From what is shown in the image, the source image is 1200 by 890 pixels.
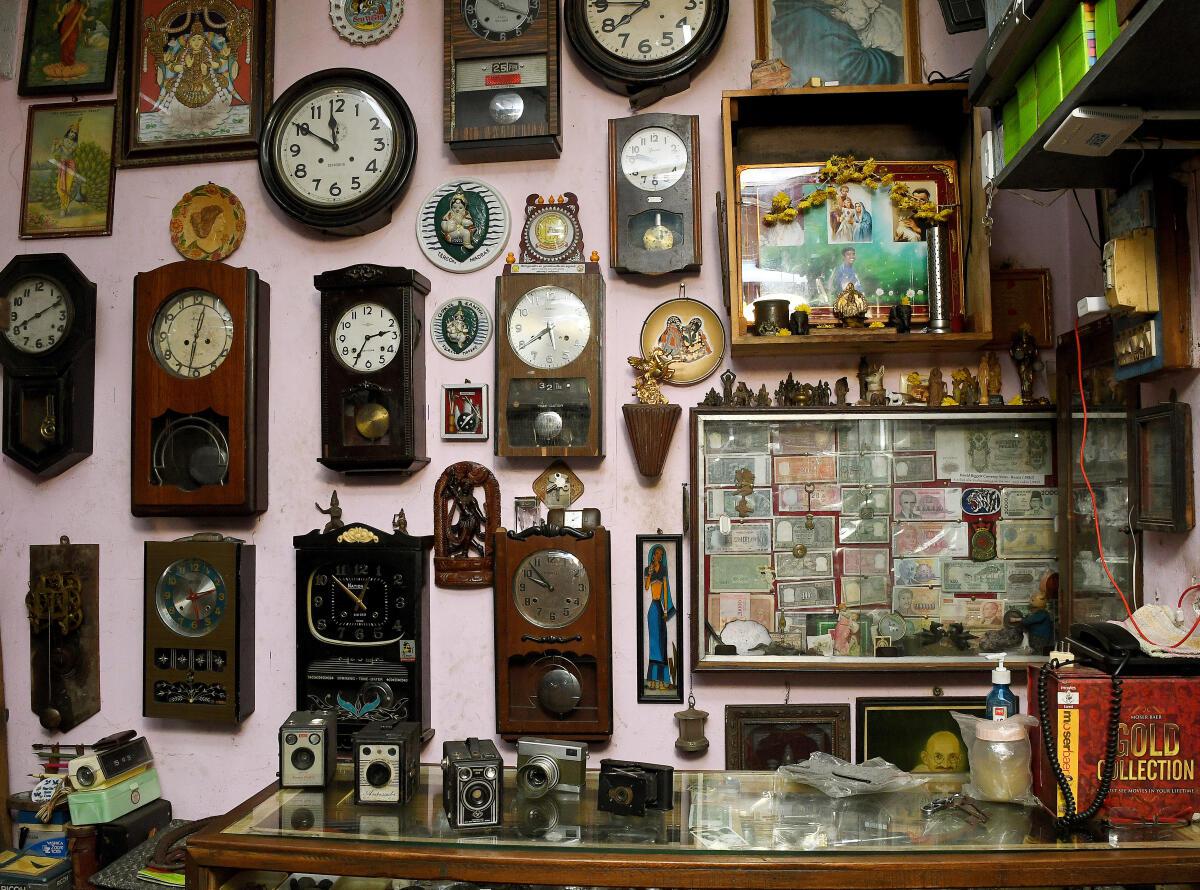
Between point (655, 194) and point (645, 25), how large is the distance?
0.54 m

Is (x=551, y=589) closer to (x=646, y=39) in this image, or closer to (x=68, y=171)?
(x=646, y=39)

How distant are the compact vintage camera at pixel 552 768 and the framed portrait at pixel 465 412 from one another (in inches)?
44.2


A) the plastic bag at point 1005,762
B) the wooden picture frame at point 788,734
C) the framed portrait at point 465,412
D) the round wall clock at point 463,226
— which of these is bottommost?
the wooden picture frame at point 788,734

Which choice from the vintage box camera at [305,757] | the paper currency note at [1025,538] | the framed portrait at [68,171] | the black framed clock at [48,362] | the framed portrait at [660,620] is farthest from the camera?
the framed portrait at [68,171]

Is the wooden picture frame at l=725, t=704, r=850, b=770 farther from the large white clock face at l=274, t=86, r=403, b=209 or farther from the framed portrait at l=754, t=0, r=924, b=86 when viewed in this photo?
the large white clock face at l=274, t=86, r=403, b=209

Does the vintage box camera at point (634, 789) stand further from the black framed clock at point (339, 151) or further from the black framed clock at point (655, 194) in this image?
the black framed clock at point (339, 151)

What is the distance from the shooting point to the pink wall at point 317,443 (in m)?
3.08

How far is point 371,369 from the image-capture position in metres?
3.12

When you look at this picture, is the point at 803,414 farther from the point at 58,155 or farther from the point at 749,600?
the point at 58,155

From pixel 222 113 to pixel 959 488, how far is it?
270cm

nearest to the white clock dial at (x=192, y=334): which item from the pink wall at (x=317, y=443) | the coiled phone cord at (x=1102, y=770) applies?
the pink wall at (x=317, y=443)

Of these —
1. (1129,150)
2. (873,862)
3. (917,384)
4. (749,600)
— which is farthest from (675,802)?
(1129,150)

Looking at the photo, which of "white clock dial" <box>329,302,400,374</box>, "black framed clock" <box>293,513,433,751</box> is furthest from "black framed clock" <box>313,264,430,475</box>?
"black framed clock" <box>293,513,433,751</box>

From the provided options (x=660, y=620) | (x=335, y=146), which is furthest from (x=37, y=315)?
(x=660, y=620)
